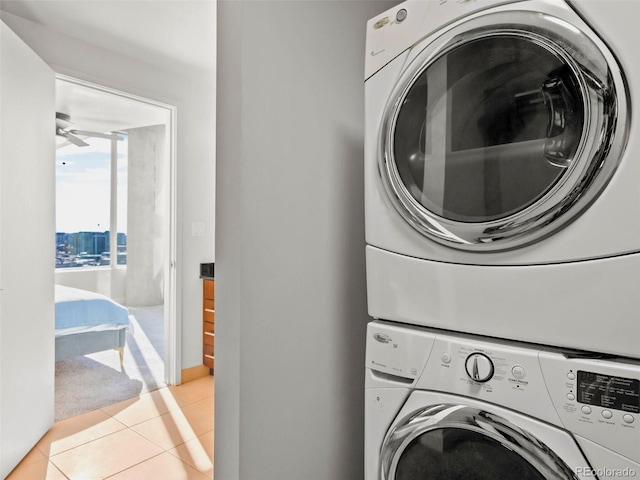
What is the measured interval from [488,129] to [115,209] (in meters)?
6.24

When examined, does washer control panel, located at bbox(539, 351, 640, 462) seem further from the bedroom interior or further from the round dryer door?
the bedroom interior

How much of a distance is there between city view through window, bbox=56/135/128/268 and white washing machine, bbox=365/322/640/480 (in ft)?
18.7

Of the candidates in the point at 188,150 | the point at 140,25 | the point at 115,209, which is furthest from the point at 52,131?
the point at 115,209

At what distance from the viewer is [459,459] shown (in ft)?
3.25

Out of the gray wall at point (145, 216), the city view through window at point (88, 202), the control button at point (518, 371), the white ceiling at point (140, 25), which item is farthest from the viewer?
the gray wall at point (145, 216)

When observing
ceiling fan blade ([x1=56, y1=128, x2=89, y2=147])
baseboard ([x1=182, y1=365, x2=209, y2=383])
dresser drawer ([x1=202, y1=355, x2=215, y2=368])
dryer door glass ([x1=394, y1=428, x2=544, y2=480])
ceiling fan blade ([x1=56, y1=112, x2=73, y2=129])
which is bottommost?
baseboard ([x1=182, y1=365, x2=209, y2=383])

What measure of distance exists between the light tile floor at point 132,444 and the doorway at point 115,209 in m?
1.11

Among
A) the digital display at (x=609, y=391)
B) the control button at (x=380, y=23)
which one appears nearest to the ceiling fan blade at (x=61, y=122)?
the control button at (x=380, y=23)

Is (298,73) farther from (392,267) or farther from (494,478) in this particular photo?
(494,478)

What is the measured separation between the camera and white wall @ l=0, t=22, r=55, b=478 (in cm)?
190

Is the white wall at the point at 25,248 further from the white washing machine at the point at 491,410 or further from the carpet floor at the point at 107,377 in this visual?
the white washing machine at the point at 491,410

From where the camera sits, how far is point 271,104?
1.22 m

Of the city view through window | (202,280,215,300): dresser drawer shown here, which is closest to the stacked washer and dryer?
(202,280,215,300): dresser drawer

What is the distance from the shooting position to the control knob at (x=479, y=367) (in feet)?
3.14
